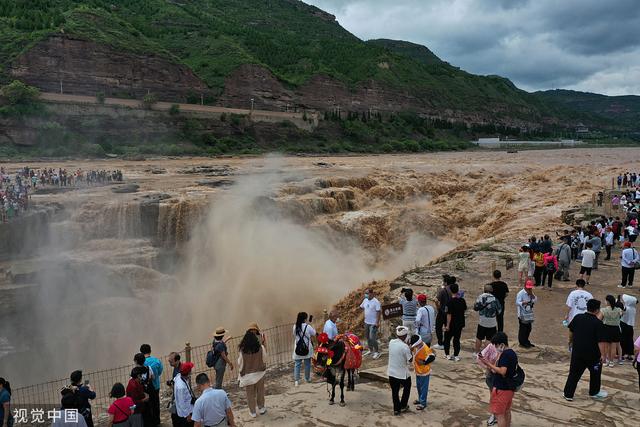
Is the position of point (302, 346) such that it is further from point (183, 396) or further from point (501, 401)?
point (501, 401)

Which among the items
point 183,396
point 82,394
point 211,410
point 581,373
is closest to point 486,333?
point 581,373

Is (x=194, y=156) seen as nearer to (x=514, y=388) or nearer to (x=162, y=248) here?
(x=162, y=248)

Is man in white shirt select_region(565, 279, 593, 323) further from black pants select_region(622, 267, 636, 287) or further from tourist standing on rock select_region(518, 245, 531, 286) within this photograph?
black pants select_region(622, 267, 636, 287)

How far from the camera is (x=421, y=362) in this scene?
6094 millimetres

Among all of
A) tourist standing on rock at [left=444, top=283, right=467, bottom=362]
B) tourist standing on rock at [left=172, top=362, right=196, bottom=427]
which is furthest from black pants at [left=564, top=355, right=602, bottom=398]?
tourist standing on rock at [left=172, top=362, right=196, bottom=427]

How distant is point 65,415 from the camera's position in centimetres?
527

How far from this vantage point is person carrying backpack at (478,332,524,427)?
5.22m

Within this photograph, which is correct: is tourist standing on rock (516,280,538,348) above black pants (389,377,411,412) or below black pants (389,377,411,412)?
above

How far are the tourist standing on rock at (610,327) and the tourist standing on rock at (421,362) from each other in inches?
115

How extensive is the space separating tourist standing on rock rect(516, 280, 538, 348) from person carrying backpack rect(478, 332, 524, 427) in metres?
2.64

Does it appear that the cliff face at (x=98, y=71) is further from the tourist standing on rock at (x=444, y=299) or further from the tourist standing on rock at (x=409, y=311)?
the tourist standing on rock at (x=444, y=299)

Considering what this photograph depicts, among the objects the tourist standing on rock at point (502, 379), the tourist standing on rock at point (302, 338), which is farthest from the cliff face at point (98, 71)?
the tourist standing on rock at point (502, 379)

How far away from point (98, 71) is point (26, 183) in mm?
41654

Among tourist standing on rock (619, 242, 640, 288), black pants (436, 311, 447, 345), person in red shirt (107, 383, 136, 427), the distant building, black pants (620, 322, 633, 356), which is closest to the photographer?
person in red shirt (107, 383, 136, 427)
